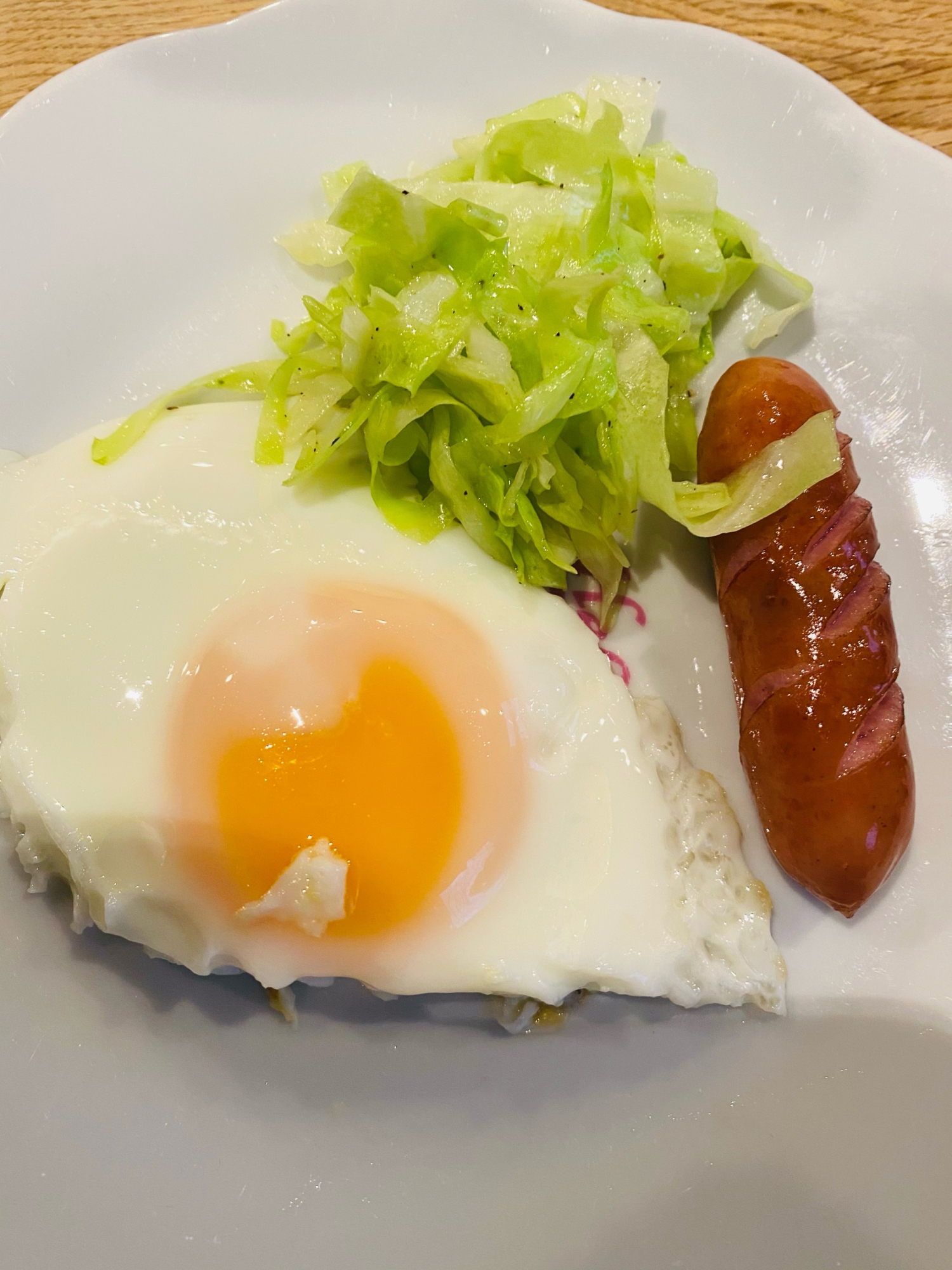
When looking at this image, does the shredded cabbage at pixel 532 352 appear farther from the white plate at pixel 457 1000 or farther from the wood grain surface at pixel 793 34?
the wood grain surface at pixel 793 34

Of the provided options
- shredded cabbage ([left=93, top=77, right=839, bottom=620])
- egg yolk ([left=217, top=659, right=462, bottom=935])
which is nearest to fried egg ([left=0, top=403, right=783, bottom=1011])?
egg yolk ([left=217, top=659, right=462, bottom=935])

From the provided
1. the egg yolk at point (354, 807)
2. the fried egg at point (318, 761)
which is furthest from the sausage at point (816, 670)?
the egg yolk at point (354, 807)

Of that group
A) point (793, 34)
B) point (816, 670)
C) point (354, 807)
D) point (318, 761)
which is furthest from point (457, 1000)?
point (793, 34)

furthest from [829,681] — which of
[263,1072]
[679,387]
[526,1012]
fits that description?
[263,1072]

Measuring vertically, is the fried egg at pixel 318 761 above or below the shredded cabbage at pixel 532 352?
below

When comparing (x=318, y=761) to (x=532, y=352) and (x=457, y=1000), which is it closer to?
(x=457, y=1000)

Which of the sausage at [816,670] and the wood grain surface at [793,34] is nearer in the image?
the sausage at [816,670]

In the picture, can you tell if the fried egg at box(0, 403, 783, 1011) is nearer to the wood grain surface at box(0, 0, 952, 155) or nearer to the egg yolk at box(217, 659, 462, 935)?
the egg yolk at box(217, 659, 462, 935)
